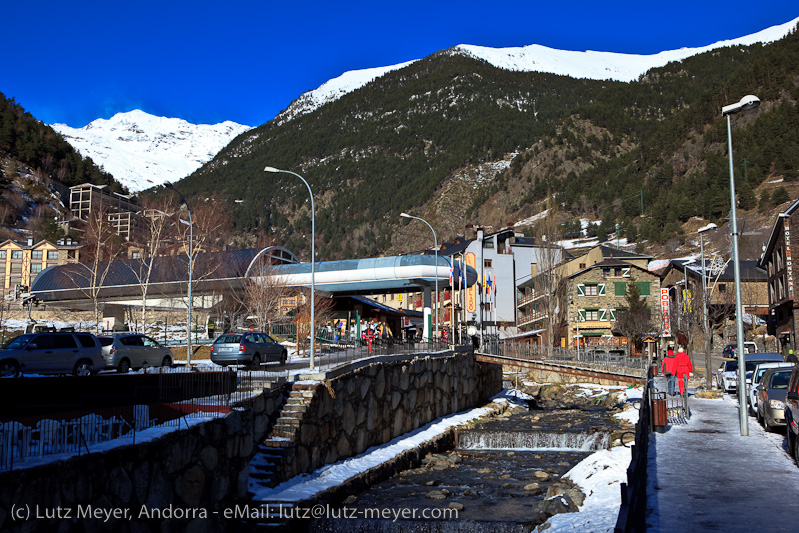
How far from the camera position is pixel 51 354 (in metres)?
23.3

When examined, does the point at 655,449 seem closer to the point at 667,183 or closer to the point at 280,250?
the point at 280,250

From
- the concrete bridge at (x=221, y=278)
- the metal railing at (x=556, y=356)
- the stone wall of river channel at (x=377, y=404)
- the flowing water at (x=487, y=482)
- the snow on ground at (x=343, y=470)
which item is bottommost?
the flowing water at (x=487, y=482)

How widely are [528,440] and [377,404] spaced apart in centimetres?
794

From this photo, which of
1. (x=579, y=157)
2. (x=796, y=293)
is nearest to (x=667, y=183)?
(x=579, y=157)

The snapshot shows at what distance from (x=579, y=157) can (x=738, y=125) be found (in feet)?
146

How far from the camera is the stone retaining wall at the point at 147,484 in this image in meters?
9.75

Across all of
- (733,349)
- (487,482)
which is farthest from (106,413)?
(733,349)

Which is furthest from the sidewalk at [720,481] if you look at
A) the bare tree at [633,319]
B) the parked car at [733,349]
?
the bare tree at [633,319]

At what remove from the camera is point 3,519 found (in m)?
9.08

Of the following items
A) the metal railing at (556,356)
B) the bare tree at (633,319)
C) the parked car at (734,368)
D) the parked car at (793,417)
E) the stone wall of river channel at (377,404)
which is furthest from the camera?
the bare tree at (633,319)

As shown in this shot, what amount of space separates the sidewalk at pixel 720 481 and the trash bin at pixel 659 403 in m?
0.37

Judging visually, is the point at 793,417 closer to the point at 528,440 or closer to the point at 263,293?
the point at 528,440

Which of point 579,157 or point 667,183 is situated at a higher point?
point 579,157

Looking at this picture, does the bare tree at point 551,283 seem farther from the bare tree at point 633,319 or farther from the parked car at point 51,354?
the parked car at point 51,354
